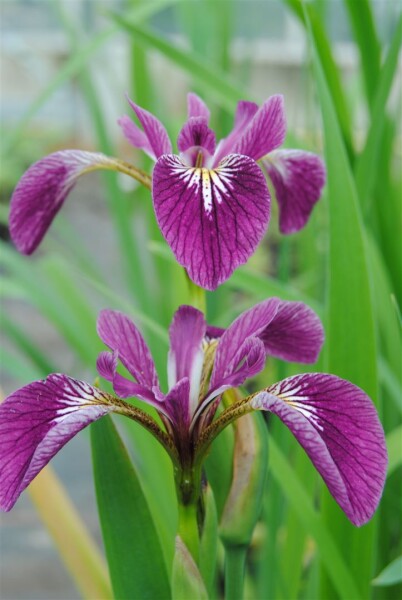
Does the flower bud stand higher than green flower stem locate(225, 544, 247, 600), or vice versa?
the flower bud

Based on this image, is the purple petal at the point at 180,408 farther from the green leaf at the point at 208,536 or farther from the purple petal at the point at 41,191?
the purple petal at the point at 41,191

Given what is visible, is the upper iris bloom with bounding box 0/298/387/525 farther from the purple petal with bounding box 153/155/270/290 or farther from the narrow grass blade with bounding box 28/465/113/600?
the narrow grass blade with bounding box 28/465/113/600

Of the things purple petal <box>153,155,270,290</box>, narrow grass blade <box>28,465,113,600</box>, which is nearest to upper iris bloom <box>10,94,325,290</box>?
purple petal <box>153,155,270,290</box>

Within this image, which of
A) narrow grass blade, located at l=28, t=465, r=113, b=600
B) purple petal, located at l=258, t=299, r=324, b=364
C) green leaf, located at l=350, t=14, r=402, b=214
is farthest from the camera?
narrow grass blade, located at l=28, t=465, r=113, b=600

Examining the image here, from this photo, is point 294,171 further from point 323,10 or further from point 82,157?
point 323,10

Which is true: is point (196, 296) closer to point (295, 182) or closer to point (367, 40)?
point (295, 182)

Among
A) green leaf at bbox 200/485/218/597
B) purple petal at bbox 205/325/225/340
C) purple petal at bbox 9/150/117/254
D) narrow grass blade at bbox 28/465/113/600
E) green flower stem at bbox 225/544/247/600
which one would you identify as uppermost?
purple petal at bbox 9/150/117/254

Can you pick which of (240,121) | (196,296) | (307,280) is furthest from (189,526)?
(307,280)
